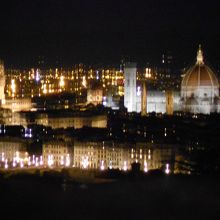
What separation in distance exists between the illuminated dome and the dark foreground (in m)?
23.8

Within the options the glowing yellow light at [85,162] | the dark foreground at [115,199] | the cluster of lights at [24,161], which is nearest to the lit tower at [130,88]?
the cluster of lights at [24,161]

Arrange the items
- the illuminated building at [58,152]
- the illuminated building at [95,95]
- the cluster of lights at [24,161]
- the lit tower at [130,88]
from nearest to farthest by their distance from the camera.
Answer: the cluster of lights at [24,161], the illuminated building at [58,152], the lit tower at [130,88], the illuminated building at [95,95]

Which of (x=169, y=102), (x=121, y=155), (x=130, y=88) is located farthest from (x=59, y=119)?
(x=121, y=155)

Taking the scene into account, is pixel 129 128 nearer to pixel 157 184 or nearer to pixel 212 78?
pixel 212 78

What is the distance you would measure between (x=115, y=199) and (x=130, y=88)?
98.8 feet

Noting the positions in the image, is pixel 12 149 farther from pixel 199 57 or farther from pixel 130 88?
pixel 130 88

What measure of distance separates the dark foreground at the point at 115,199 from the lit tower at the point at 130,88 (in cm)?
2601

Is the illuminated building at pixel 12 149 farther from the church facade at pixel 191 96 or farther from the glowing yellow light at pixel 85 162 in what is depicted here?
the church facade at pixel 191 96

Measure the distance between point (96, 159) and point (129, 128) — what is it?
28.4 feet

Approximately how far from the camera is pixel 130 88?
47.6 meters

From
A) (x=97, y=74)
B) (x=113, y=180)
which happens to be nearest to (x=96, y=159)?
(x=113, y=180)

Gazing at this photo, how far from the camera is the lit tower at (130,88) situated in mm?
47219

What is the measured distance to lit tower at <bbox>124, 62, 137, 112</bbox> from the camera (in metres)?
47.2

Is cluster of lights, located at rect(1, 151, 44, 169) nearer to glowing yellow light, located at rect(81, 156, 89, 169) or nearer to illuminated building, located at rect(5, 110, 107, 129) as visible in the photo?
glowing yellow light, located at rect(81, 156, 89, 169)
